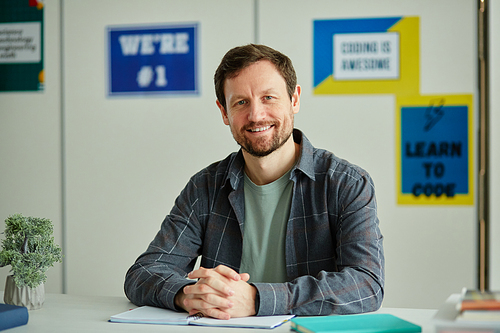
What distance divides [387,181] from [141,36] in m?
1.57

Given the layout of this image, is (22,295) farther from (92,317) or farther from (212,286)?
(212,286)

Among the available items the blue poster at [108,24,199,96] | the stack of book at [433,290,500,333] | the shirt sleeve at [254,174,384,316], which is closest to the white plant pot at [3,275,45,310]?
the shirt sleeve at [254,174,384,316]

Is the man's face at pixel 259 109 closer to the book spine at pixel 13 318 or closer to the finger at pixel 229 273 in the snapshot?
the finger at pixel 229 273

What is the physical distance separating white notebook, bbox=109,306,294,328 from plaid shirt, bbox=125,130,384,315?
0.04 meters

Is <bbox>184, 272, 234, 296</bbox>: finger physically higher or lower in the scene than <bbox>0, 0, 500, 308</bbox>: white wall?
lower

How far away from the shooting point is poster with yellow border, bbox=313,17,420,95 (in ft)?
9.03


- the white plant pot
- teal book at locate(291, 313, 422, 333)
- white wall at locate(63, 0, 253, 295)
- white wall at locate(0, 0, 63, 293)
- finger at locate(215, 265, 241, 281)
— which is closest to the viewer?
teal book at locate(291, 313, 422, 333)

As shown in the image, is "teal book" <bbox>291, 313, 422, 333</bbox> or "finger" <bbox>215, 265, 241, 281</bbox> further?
"finger" <bbox>215, 265, 241, 281</bbox>

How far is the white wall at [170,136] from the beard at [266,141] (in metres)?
1.16

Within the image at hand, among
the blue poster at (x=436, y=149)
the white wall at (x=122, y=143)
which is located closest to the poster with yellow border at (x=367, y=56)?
the blue poster at (x=436, y=149)

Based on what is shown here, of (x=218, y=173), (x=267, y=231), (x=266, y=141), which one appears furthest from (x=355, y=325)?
(x=218, y=173)

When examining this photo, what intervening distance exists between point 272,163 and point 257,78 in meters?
0.28

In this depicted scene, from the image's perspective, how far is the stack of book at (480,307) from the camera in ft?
3.09

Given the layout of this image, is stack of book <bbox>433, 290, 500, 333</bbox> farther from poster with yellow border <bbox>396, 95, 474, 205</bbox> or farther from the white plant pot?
poster with yellow border <bbox>396, 95, 474, 205</bbox>
